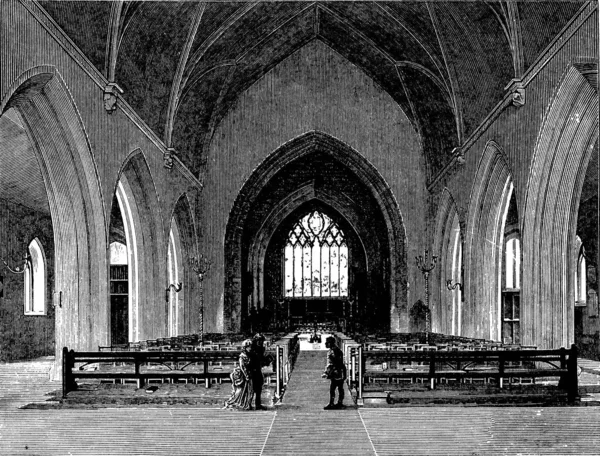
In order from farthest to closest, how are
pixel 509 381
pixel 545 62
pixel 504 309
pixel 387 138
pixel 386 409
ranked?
pixel 387 138 → pixel 504 309 → pixel 545 62 → pixel 509 381 → pixel 386 409

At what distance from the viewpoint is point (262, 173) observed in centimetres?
2883

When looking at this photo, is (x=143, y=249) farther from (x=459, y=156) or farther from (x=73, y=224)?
(x=459, y=156)

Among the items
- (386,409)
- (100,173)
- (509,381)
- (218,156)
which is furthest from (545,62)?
(218,156)

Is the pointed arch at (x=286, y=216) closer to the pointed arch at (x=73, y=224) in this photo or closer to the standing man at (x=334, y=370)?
the pointed arch at (x=73, y=224)

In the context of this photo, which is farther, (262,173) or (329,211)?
(329,211)

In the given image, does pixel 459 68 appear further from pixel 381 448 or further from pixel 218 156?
pixel 381 448

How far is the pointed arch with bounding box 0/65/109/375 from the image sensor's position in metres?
15.2

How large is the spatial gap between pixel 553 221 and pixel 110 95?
958 cm

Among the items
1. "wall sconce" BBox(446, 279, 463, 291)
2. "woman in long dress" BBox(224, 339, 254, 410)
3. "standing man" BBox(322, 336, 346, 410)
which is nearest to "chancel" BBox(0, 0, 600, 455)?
"woman in long dress" BBox(224, 339, 254, 410)

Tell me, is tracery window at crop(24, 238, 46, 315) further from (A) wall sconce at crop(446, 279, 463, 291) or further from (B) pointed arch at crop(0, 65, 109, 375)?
(A) wall sconce at crop(446, 279, 463, 291)

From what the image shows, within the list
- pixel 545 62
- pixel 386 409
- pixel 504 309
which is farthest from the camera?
pixel 504 309

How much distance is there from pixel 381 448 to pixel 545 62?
9775 mm

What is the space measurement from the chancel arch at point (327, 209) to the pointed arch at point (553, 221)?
12.1m

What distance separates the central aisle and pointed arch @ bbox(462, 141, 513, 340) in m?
8.50
